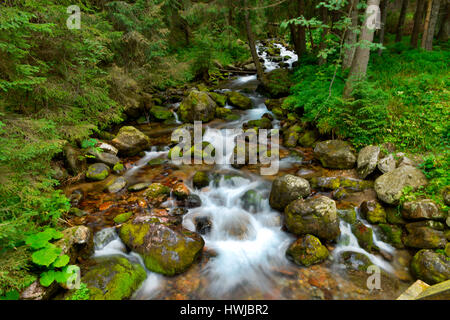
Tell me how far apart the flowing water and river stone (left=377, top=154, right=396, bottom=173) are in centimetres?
204

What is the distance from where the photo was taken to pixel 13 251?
11.6 feet

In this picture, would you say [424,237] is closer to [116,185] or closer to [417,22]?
[116,185]

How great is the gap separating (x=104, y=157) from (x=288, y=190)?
6416 millimetres

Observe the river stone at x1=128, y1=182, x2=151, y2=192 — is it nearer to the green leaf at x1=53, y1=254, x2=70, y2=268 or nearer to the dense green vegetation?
the dense green vegetation

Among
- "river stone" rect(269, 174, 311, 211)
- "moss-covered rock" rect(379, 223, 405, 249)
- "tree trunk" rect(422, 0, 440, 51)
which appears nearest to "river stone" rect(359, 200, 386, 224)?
"moss-covered rock" rect(379, 223, 405, 249)

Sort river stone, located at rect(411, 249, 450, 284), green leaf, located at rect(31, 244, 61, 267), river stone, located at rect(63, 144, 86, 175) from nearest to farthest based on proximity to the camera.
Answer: green leaf, located at rect(31, 244, 61, 267) → river stone, located at rect(411, 249, 450, 284) → river stone, located at rect(63, 144, 86, 175)

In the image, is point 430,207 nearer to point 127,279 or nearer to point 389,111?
point 389,111

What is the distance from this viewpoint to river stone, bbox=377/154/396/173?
6.27 meters

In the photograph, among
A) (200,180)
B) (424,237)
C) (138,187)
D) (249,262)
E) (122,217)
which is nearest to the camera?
(424,237)

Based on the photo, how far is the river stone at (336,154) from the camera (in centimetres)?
715

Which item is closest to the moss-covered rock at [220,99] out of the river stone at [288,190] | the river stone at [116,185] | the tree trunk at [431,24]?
the river stone at [116,185]

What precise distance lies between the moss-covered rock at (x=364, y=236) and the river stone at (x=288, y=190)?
1.40 m

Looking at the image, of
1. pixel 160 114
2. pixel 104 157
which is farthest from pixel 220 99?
pixel 104 157

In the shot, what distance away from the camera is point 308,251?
4922 mm
